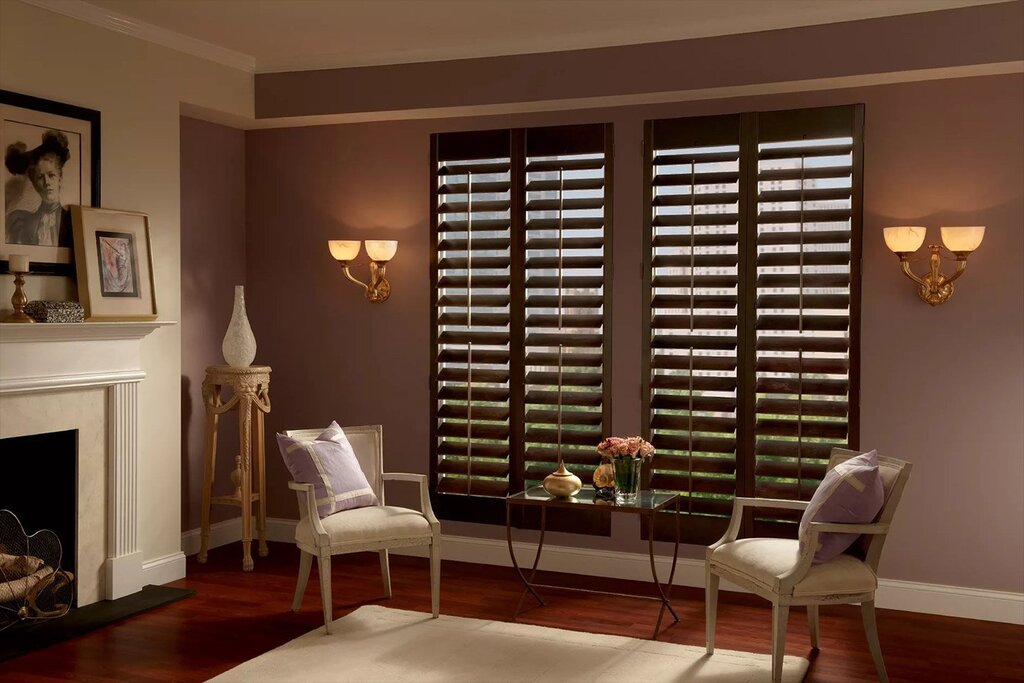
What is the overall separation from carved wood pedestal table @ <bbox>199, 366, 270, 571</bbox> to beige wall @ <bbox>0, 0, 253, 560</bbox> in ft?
0.85

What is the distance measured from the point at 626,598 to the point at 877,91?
2840 mm

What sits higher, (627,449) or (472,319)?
(472,319)

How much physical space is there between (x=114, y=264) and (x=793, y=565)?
11.3 ft

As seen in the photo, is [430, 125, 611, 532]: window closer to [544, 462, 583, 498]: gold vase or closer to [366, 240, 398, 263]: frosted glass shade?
[366, 240, 398, 263]: frosted glass shade

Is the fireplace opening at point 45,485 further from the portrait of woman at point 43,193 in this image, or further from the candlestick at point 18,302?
the portrait of woman at point 43,193

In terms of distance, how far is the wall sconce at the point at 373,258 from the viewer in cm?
570

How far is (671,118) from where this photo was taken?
533 centimetres

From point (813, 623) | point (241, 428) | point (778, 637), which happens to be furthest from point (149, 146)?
point (813, 623)

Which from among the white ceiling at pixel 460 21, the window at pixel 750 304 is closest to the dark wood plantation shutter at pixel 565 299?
the window at pixel 750 304

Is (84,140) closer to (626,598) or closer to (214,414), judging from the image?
(214,414)

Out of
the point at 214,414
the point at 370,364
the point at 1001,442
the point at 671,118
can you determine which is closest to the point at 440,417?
the point at 370,364

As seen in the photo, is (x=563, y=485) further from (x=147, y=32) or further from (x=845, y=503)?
(x=147, y=32)

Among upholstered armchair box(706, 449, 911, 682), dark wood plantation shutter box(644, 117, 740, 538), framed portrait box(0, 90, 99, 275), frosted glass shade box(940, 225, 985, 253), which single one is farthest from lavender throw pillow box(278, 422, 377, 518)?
frosted glass shade box(940, 225, 985, 253)

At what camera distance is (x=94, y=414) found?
15.8 feet
